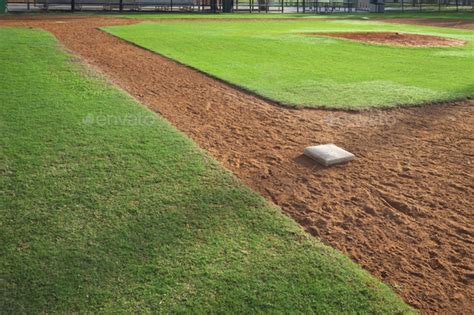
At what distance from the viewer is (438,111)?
735 centimetres

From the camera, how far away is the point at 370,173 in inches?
196

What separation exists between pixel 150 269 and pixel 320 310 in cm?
115

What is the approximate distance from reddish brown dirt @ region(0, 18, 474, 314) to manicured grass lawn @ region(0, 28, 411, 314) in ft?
1.02

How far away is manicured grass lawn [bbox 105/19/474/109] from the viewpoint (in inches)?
321

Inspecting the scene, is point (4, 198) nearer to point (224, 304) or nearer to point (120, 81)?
point (224, 304)

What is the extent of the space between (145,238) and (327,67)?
28.0ft

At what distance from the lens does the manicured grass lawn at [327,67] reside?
8164mm

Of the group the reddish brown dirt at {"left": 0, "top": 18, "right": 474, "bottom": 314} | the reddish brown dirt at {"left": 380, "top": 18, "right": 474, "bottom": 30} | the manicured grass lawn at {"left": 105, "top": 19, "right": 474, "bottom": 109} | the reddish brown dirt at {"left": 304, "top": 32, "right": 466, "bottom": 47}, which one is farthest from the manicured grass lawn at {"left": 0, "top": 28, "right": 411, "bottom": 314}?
the reddish brown dirt at {"left": 380, "top": 18, "right": 474, "bottom": 30}

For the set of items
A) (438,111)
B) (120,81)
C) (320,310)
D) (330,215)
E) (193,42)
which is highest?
(193,42)

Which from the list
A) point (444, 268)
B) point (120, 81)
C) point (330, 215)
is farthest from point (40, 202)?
point (120, 81)

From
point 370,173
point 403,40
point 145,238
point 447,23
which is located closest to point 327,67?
point 370,173

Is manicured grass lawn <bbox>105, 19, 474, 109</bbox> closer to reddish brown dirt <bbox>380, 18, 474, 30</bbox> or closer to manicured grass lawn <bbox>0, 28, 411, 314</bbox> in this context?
manicured grass lawn <bbox>0, 28, 411, 314</bbox>

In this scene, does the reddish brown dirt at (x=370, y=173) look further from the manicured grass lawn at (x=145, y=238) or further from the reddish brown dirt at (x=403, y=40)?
the reddish brown dirt at (x=403, y=40)

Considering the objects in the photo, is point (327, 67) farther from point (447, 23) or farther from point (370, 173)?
point (447, 23)
